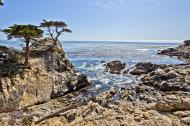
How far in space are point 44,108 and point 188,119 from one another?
13.5 m

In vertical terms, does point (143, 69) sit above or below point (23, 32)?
below

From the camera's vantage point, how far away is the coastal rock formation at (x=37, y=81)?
90.9ft

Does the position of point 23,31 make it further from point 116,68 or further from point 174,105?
point 116,68

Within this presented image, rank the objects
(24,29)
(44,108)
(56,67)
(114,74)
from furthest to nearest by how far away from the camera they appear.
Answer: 1. (114,74)
2. (56,67)
3. (24,29)
4. (44,108)

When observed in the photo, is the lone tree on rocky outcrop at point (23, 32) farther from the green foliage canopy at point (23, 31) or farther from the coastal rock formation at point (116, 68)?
the coastal rock formation at point (116, 68)

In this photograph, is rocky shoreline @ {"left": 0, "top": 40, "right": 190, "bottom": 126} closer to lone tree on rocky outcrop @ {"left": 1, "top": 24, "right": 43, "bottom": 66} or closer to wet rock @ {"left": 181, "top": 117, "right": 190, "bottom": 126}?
wet rock @ {"left": 181, "top": 117, "right": 190, "bottom": 126}

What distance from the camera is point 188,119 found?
58.6 feet

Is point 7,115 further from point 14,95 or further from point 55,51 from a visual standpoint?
point 55,51

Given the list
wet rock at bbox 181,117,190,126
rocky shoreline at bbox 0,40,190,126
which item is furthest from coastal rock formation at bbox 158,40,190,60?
wet rock at bbox 181,117,190,126

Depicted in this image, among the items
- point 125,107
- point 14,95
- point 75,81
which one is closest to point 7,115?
point 14,95

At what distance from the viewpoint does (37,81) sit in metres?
30.5

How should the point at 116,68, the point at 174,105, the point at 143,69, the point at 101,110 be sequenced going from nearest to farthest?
the point at 174,105 < the point at 101,110 < the point at 143,69 < the point at 116,68

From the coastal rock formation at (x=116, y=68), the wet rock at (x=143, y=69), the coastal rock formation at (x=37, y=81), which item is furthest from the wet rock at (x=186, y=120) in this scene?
the coastal rock formation at (x=116, y=68)

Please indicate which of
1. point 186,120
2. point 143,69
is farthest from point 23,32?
point 143,69
